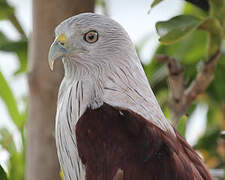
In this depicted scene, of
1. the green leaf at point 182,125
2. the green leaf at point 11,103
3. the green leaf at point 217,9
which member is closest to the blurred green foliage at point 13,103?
the green leaf at point 11,103

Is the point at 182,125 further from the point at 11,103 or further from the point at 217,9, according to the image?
the point at 11,103

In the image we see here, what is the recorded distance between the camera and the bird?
46.0 inches

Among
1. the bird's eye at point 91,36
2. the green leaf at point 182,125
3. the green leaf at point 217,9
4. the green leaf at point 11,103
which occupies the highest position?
the green leaf at point 217,9

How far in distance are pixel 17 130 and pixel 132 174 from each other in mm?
1107

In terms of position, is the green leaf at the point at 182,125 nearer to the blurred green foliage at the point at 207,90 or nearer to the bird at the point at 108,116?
the bird at the point at 108,116

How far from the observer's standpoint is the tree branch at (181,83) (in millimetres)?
1603

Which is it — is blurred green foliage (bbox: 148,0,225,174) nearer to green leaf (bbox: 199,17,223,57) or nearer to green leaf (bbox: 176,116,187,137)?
green leaf (bbox: 199,17,223,57)

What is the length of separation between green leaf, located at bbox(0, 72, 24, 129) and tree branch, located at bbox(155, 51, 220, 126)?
2.24ft

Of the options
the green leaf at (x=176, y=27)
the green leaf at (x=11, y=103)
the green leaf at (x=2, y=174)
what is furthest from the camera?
the green leaf at (x=11, y=103)

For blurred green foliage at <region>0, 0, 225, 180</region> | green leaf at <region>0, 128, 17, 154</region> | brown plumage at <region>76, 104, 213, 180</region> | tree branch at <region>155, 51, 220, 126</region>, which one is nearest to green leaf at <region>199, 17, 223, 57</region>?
tree branch at <region>155, 51, 220, 126</region>

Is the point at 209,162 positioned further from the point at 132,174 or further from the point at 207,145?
the point at 132,174

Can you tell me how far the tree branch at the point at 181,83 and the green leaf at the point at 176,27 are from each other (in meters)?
0.14

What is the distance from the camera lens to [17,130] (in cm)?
215

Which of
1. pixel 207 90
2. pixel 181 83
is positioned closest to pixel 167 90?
pixel 207 90
